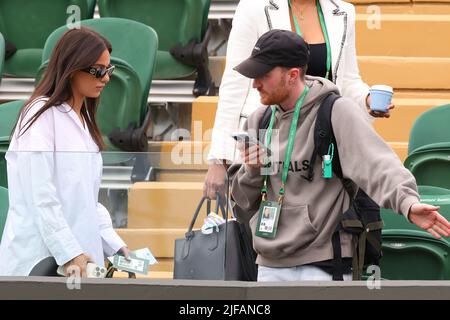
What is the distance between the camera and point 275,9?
4891mm

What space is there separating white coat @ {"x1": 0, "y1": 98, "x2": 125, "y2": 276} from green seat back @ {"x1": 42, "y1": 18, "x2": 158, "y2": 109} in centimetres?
225

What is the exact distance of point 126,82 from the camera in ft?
21.1

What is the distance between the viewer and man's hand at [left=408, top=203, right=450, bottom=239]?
3.91 metres

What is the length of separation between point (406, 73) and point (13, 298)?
11.2 ft

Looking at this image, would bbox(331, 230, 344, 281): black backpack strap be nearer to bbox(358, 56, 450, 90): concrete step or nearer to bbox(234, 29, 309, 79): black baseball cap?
bbox(234, 29, 309, 79): black baseball cap

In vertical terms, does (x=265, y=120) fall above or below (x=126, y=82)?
above

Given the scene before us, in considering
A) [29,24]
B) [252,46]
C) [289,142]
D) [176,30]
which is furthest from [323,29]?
[29,24]

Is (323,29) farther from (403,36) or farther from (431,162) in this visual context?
(403,36)

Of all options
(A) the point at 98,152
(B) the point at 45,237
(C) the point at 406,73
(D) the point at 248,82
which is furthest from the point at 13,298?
(C) the point at 406,73

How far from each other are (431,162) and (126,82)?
1669 mm

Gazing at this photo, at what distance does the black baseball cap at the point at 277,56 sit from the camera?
14.2 ft

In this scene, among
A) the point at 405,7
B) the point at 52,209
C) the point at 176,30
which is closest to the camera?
the point at 52,209

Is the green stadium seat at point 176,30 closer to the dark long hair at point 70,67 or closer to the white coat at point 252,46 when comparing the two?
the white coat at point 252,46

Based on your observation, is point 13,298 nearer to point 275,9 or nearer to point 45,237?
point 45,237
